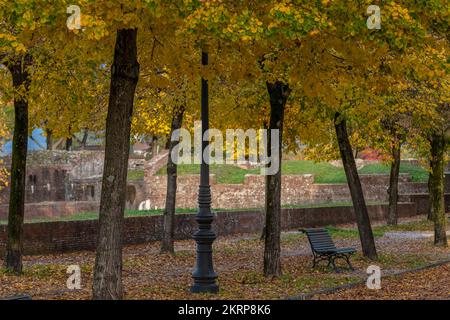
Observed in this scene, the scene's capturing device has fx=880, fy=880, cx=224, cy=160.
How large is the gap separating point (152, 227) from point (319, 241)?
10.1 meters

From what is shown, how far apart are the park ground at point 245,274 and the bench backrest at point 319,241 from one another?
549 mm

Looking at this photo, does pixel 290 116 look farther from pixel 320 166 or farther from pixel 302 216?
pixel 320 166

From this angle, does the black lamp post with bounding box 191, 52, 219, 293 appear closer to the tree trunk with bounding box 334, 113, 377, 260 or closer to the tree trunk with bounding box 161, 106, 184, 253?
the tree trunk with bounding box 334, 113, 377, 260

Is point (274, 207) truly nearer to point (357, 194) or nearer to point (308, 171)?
point (357, 194)

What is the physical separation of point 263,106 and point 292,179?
94.8 feet

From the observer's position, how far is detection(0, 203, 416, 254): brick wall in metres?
24.9

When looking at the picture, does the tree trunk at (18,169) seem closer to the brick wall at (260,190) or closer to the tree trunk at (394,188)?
the tree trunk at (394,188)

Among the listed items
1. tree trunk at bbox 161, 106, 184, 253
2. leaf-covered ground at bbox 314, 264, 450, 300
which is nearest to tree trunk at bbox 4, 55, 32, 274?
leaf-covered ground at bbox 314, 264, 450, 300

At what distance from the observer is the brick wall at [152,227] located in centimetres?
2492

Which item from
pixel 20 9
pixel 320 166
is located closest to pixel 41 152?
pixel 320 166

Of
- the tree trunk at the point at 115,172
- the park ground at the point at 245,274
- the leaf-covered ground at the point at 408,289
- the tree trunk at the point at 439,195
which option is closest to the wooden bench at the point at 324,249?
the park ground at the point at 245,274

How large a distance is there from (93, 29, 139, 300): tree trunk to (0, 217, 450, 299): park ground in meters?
1.14

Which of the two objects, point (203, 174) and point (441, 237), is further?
point (441, 237)

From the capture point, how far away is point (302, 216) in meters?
38.2
